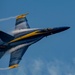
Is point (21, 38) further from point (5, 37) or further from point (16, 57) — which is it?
point (16, 57)

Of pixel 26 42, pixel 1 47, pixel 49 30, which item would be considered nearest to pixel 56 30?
pixel 49 30

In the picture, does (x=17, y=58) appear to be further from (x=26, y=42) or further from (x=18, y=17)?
(x=18, y=17)

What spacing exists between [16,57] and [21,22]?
11.9 meters

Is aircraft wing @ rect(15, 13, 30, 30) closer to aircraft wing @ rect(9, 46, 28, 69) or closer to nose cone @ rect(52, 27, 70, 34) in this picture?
aircraft wing @ rect(9, 46, 28, 69)

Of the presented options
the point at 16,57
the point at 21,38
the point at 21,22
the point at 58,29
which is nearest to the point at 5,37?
the point at 21,38

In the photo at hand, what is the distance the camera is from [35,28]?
103750mm

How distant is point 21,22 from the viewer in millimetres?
106500

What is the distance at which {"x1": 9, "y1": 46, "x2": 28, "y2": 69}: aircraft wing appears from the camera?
95438 millimetres

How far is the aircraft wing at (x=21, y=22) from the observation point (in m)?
105

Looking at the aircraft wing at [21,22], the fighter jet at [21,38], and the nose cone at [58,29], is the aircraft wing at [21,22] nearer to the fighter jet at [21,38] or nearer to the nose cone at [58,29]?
the fighter jet at [21,38]

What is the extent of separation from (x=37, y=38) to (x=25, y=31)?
359 cm

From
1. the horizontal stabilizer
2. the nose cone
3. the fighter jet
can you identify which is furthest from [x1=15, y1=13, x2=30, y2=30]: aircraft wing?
the nose cone

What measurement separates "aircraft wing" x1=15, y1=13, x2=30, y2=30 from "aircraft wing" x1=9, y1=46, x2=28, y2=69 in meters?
6.58

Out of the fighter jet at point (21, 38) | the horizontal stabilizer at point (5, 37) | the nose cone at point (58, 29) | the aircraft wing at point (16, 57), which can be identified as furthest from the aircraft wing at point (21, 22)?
the nose cone at point (58, 29)
